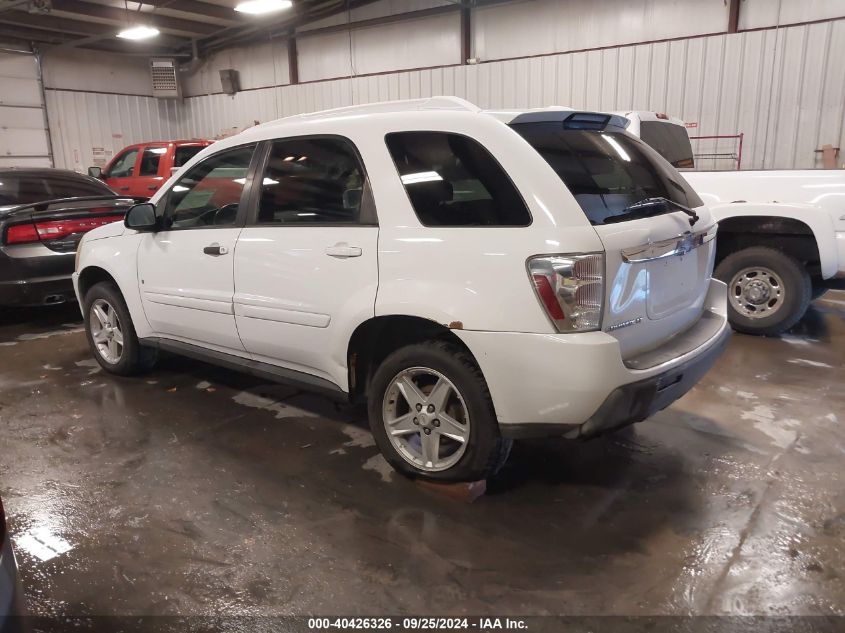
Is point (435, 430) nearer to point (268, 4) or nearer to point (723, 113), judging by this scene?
point (723, 113)

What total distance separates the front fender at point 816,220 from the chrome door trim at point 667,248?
2427 millimetres

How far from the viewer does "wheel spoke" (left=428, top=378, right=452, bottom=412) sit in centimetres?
281

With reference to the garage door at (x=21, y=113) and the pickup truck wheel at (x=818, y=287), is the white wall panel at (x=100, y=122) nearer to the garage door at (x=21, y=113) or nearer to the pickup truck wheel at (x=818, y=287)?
the garage door at (x=21, y=113)

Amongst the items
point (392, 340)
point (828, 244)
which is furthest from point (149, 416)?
point (828, 244)

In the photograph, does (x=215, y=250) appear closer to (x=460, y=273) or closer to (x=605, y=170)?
(x=460, y=273)

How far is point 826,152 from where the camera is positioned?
9.68 meters

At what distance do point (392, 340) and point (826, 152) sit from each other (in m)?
9.54

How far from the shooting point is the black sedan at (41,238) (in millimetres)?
5715

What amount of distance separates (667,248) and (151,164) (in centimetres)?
1032

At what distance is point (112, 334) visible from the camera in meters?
4.70

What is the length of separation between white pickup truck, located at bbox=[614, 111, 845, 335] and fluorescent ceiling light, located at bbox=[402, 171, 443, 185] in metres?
3.24

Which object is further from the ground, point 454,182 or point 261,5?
point 261,5

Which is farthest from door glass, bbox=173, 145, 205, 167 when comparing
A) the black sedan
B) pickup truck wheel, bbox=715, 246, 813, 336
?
pickup truck wheel, bbox=715, 246, 813, 336

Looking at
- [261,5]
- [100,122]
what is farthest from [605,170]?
[100,122]
